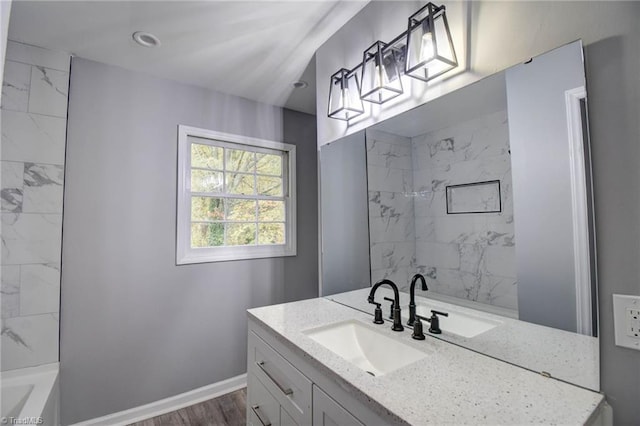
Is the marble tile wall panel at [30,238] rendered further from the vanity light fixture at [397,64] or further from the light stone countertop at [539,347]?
the light stone countertop at [539,347]

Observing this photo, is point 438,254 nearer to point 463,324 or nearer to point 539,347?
point 463,324

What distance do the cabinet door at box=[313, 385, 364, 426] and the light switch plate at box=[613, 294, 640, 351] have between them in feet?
2.44

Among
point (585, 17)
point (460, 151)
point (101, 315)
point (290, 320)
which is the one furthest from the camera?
point (101, 315)

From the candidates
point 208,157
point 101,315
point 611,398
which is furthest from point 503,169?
point 101,315

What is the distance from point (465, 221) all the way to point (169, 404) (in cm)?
254

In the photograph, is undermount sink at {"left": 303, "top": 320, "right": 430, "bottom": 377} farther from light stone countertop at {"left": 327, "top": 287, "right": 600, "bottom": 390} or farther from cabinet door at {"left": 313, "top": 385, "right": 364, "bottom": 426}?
cabinet door at {"left": 313, "top": 385, "right": 364, "bottom": 426}

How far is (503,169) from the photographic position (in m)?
1.06

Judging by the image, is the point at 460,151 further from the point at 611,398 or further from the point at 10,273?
the point at 10,273

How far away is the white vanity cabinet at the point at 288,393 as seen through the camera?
912 millimetres

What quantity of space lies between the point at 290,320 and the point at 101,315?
1.57 m

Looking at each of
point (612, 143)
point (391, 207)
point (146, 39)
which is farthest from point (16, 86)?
point (612, 143)

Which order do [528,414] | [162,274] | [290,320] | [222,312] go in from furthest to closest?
[222,312] < [162,274] < [290,320] < [528,414]

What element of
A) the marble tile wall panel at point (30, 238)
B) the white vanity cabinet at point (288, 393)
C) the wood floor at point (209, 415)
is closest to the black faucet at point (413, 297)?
the white vanity cabinet at point (288, 393)

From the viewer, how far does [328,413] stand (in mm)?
961
